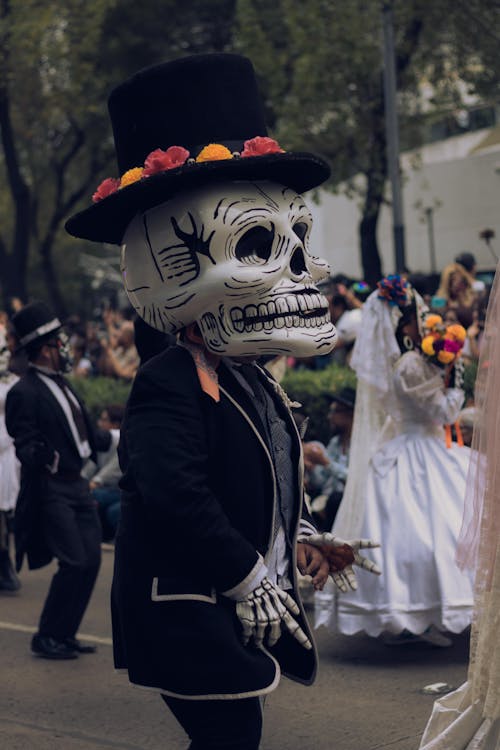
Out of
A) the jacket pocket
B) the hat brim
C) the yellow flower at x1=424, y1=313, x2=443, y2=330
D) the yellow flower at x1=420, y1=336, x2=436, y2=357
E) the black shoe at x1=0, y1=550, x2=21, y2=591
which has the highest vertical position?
the hat brim

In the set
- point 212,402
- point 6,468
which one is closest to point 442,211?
point 6,468

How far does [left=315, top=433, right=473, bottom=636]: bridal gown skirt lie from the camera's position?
690 cm

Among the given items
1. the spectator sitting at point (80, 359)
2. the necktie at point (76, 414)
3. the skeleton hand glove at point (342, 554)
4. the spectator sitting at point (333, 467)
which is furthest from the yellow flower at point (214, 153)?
the spectator sitting at point (80, 359)

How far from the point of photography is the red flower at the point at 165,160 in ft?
13.0

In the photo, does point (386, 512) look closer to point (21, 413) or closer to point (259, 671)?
point (21, 413)

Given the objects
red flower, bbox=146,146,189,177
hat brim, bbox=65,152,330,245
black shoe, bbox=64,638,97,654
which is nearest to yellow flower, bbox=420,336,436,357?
black shoe, bbox=64,638,97,654

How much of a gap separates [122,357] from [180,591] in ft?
35.7

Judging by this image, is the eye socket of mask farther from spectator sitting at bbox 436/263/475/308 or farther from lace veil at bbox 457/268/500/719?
spectator sitting at bbox 436/263/475/308

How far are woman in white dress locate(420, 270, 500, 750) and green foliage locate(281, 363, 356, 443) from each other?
6.49m

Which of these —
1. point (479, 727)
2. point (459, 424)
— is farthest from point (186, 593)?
point (459, 424)

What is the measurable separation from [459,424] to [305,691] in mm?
2370

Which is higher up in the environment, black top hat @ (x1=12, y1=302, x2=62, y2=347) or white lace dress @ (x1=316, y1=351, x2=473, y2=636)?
black top hat @ (x1=12, y1=302, x2=62, y2=347)

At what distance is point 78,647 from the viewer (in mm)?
7414

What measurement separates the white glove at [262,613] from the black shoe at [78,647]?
378 cm
